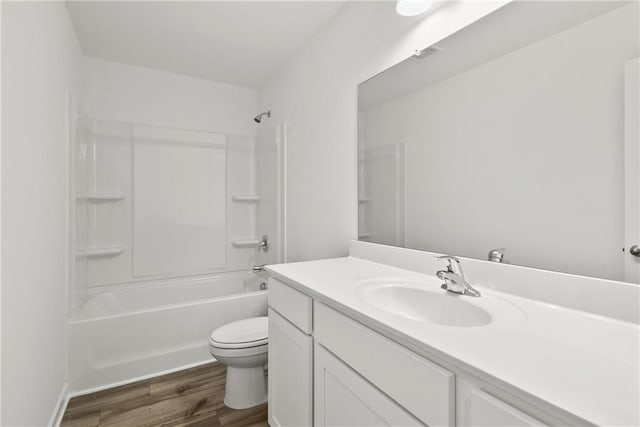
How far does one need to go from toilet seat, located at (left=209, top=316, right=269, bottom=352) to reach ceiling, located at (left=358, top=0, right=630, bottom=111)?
1511 mm

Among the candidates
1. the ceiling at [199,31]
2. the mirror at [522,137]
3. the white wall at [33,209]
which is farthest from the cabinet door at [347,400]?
the ceiling at [199,31]

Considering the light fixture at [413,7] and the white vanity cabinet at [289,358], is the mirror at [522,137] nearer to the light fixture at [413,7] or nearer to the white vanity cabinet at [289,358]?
the light fixture at [413,7]

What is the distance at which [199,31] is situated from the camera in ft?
7.05

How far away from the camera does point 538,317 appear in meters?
0.81

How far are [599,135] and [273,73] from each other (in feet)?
8.48

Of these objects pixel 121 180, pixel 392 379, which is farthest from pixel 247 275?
pixel 392 379

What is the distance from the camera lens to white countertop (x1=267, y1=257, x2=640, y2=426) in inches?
18.0

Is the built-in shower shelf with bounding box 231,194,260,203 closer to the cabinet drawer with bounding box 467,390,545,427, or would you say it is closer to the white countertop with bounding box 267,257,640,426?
the white countertop with bounding box 267,257,640,426

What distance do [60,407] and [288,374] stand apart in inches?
56.4

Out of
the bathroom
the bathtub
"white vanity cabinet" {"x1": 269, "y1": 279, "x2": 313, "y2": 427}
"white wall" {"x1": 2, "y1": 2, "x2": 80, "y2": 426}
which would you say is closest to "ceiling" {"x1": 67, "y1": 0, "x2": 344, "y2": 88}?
the bathroom

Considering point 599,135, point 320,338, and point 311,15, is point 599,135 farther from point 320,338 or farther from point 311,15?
point 311,15

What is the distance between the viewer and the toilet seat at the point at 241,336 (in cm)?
170

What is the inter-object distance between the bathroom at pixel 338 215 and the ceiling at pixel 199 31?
0.02 m

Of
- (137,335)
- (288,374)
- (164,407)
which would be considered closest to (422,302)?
(288,374)
